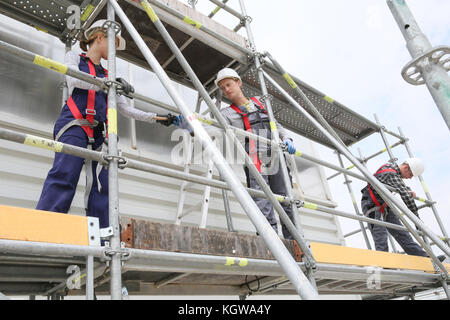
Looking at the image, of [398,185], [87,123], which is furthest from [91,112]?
[398,185]

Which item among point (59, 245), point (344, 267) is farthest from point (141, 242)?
point (344, 267)

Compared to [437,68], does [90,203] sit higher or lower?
lower

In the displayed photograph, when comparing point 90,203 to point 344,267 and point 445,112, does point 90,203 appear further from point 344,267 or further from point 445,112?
point 445,112

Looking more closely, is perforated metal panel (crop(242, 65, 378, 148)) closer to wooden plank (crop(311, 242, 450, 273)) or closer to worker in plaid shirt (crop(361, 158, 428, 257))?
worker in plaid shirt (crop(361, 158, 428, 257))

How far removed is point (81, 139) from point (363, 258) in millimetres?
2461

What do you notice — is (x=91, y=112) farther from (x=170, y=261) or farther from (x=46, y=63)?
(x=170, y=261)

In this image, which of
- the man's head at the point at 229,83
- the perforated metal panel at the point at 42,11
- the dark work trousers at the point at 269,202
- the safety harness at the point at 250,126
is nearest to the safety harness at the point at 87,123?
the perforated metal panel at the point at 42,11

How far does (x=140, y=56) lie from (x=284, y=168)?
2.12 meters

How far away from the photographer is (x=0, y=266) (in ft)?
6.57

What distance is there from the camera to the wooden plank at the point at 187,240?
74.9 inches

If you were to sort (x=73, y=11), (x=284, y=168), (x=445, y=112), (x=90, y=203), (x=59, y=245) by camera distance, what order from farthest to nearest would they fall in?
(x=73, y=11) < (x=284, y=168) < (x=90, y=203) < (x=445, y=112) < (x=59, y=245)

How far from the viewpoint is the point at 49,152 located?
134 inches

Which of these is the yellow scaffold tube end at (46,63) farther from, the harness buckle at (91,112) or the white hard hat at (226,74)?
the white hard hat at (226,74)
